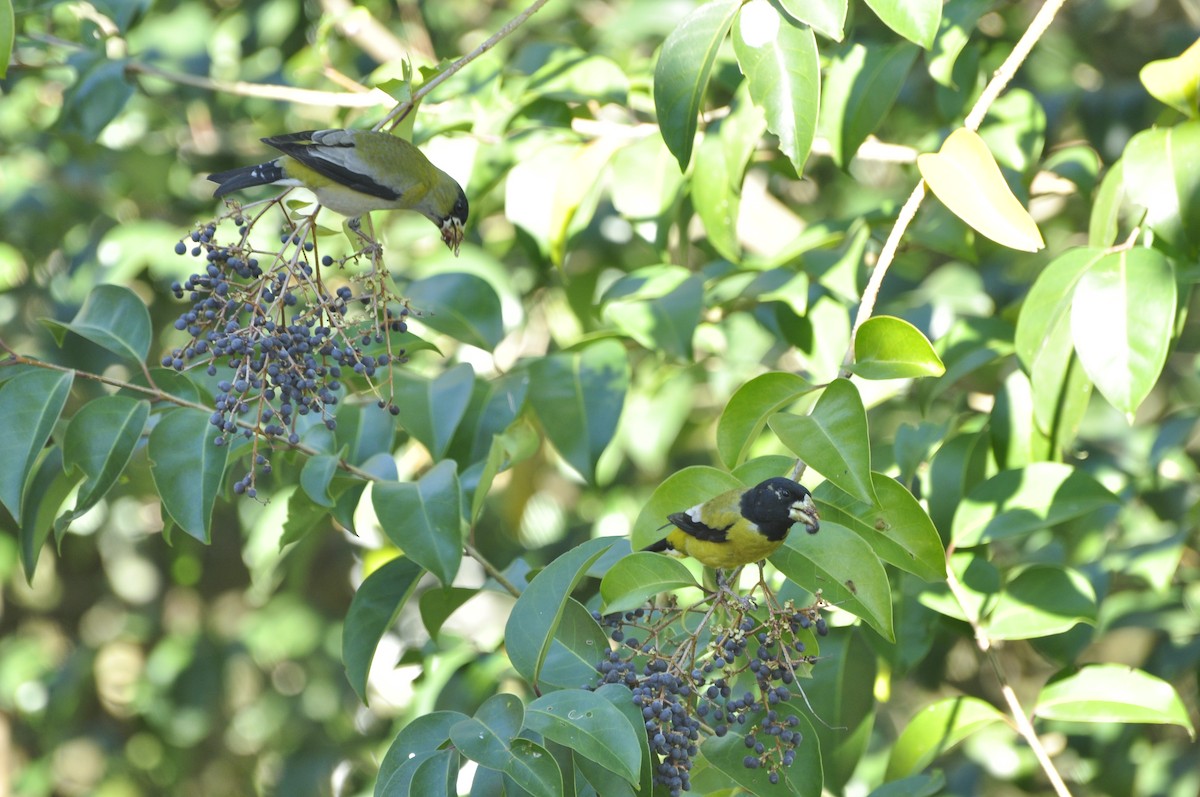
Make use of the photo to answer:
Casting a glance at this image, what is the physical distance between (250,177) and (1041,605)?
1634 mm

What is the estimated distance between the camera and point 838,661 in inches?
77.9

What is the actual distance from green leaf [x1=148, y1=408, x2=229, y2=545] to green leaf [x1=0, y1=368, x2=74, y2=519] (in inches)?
5.8

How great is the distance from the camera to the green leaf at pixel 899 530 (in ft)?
4.87

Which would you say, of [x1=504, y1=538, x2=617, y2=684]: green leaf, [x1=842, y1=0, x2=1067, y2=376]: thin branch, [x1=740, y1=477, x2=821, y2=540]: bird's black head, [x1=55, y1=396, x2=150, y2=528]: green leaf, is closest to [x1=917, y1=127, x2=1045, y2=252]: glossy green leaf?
[x1=842, y1=0, x2=1067, y2=376]: thin branch

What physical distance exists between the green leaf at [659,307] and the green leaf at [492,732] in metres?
0.97

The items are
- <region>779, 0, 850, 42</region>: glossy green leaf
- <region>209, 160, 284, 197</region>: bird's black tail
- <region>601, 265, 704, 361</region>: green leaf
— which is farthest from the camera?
<region>601, 265, 704, 361</region>: green leaf

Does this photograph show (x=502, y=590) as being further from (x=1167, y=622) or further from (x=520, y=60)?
(x=1167, y=622)

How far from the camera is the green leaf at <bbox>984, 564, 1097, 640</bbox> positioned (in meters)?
1.89

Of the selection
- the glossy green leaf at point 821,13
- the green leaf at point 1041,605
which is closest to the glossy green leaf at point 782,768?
the green leaf at point 1041,605

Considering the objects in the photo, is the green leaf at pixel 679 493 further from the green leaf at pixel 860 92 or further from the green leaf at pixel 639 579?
the green leaf at pixel 860 92

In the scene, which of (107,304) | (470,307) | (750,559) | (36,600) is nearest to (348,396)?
(470,307)

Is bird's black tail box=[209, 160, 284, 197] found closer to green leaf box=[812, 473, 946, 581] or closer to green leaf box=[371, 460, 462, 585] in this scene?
green leaf box=[371, 460, 462, 585]

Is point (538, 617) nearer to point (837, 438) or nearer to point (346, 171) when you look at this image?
point (837, 438)

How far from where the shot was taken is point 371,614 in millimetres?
1843
